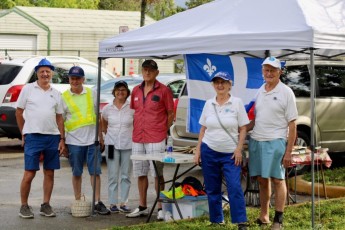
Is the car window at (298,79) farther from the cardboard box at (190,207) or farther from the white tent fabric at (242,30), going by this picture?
the cardboard box at (190,207)

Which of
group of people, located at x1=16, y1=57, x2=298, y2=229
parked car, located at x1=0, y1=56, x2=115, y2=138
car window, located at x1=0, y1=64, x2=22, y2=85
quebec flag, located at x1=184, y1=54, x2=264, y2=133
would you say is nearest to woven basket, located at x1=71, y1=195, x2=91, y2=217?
group of people, located at x1=16, y1=57, x2=298, y2=229

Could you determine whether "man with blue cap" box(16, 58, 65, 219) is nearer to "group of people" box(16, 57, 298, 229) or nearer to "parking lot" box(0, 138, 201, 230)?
"group of people" box(16, 57, 298, 229)

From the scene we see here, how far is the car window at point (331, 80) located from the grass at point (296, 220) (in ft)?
12.3

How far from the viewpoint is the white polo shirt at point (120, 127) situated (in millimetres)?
9758

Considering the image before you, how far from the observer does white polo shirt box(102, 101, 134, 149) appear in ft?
→ 32.0

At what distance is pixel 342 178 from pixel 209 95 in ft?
10.8

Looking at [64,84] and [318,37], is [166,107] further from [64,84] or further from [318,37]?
[64,84]

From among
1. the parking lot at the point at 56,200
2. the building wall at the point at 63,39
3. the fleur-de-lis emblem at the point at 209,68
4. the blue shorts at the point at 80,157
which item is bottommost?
the parking lot at the point at 56,200

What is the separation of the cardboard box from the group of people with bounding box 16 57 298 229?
0.31m

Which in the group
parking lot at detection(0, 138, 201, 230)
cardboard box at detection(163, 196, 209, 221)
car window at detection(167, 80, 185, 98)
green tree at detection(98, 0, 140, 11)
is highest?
green tree at detection(98, 0, 140, 11)

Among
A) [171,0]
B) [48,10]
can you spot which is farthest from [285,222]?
[171,0]

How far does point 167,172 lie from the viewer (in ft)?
44.8

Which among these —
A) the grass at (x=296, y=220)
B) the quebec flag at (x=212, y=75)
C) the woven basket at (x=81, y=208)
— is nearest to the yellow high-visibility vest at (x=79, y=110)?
the woven basket at (x=81, y=208)

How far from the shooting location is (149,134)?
946 cm
